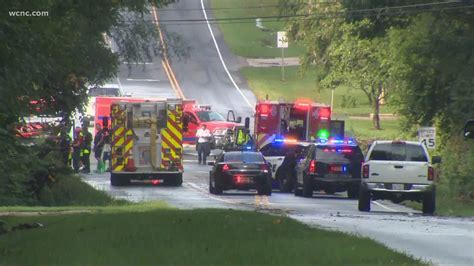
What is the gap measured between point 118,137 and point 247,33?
4977 centimetres

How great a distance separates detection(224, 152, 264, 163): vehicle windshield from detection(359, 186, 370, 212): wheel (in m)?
6.56

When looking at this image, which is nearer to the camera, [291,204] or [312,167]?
[291,204]

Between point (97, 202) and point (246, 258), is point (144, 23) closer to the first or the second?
point (97, 202)

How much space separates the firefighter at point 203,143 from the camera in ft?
146

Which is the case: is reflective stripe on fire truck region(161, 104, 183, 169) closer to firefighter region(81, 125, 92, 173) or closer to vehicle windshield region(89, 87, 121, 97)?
firefighter region(81, 125, 92, 173)

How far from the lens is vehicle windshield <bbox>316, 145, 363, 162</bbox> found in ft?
101

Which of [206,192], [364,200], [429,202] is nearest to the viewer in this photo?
[429,202]

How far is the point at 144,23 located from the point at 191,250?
24.2m

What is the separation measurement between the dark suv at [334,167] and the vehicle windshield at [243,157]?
1.72 m

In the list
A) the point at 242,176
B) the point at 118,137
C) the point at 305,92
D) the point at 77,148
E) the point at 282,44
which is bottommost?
the point at 242,176

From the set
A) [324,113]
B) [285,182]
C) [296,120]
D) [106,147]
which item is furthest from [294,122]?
[106,147]

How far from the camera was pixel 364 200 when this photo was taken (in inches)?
1011

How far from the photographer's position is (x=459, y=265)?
1378cm

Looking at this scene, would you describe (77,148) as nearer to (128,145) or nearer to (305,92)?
(128,145)
